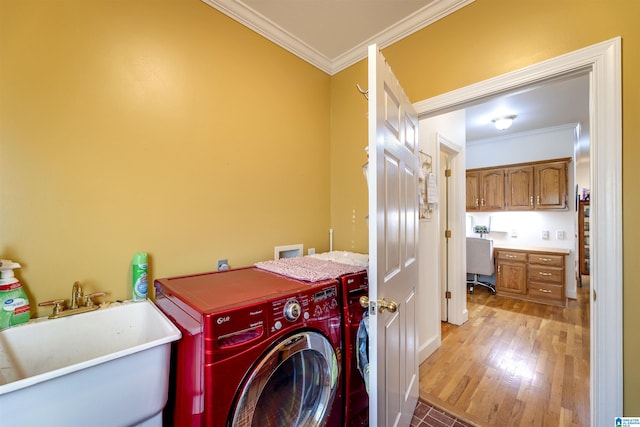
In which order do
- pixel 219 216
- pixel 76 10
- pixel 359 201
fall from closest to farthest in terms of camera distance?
pixel 76 10 → pixel 219 216 → pixel 359 201

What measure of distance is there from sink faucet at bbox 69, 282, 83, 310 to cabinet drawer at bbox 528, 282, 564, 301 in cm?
482

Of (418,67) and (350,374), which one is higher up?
(418,67)

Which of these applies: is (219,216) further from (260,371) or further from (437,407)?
(437,407)

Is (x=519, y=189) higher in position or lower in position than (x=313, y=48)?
lower

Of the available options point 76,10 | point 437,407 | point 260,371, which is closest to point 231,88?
point 76,10

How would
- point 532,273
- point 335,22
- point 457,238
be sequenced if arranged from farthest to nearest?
point 532,273, point 457,238, point 335,22

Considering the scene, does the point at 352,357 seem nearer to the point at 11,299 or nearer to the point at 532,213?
the point at 11,299

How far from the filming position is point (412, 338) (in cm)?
158

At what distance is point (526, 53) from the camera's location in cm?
133

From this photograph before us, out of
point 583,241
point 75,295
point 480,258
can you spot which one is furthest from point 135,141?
point 583,241

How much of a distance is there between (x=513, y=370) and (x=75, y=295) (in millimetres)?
2938

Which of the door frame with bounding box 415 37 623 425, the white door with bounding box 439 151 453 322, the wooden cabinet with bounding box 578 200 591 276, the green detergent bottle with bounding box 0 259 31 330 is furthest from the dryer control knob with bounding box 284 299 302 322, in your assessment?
the wooden cabinet with bounding box 578 200 591 276

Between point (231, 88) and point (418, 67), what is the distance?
4.08ft

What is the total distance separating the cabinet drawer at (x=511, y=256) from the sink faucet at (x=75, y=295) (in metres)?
4.73
